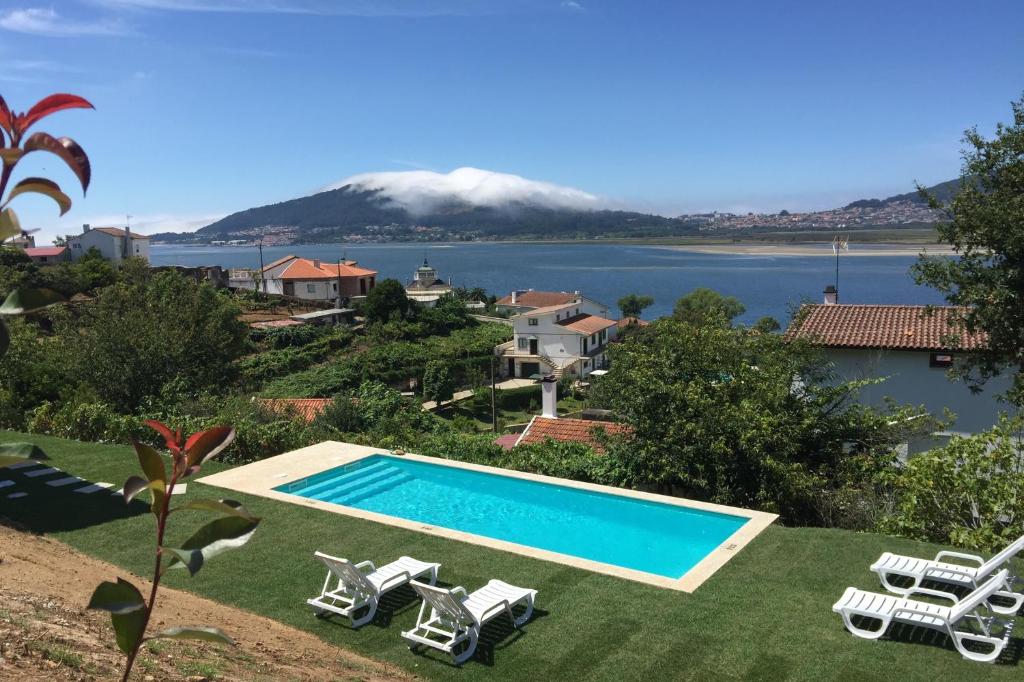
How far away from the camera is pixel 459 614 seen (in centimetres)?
654

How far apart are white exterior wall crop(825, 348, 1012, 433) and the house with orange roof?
5675cm

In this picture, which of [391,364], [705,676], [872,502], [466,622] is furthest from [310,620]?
[391,364]

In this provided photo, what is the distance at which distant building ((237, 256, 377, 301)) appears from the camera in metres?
74.2

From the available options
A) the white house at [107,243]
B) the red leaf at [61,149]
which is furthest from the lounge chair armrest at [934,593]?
the white house at [107,243]

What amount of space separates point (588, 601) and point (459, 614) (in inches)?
61.2

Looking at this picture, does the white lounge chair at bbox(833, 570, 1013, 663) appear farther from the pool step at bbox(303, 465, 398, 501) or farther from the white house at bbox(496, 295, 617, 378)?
the white house at bbox(496, 295, 617, 378)

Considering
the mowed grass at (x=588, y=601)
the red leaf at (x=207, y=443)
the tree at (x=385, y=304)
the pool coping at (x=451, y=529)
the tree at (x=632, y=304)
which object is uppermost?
the red leaf at (x=207, y=443)

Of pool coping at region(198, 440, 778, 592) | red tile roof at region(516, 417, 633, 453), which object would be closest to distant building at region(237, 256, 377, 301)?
red tile roof at region(516, 417, 633, 453)

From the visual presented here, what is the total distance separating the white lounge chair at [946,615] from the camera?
20.2 ft

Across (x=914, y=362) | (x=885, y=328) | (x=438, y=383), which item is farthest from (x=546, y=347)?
(x=914, y=362)

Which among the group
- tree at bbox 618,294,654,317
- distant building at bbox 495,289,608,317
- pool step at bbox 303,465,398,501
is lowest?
tree at bbox 618,294,654,317

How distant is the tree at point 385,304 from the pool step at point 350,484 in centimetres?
4953

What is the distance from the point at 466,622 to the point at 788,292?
14877 centimetres

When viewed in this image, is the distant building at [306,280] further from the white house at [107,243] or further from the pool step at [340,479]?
the pool step at [340,479]
